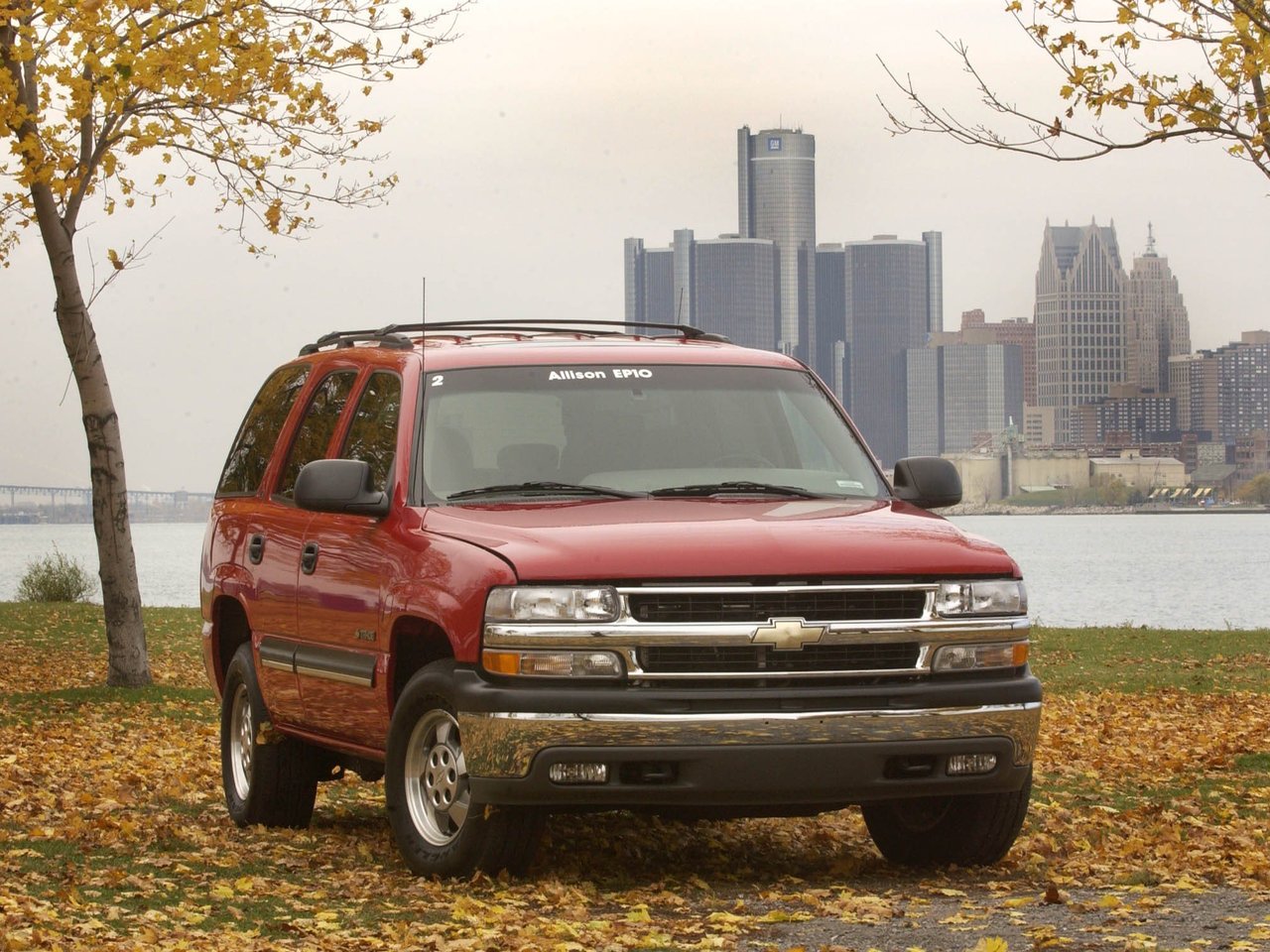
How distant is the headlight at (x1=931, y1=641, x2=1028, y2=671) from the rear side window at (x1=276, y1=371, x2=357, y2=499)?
3.02 m

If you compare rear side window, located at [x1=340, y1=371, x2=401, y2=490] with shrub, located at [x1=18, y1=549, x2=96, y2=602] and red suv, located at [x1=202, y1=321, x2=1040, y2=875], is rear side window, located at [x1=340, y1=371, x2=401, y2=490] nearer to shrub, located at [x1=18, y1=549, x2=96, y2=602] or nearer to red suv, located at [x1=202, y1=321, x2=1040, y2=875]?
red suv, located at [x1=202, y1=321, x2=1040, y2=875]

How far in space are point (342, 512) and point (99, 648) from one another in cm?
1643

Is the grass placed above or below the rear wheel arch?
below

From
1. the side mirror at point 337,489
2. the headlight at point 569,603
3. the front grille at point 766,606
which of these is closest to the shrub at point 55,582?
the side mirror at point 337,489

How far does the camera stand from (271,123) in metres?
19.6

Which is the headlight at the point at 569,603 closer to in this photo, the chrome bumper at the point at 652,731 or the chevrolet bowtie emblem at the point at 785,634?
the chrome bumper at the point at 652,731

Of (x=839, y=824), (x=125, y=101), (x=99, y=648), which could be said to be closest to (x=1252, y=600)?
(x=99, y=648)

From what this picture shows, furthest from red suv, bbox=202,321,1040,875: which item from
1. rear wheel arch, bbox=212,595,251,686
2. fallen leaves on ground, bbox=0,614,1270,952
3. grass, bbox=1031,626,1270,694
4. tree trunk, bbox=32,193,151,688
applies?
grass, bbox=1031,626,1270,694

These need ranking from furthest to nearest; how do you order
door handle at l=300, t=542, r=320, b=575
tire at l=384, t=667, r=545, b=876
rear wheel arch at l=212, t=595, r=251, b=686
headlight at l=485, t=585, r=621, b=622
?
rear wheel arch at l=212, t=595, r=251, b=686
door handle at l=300, t=542, r=320, b=575
tire at l=384, t=667, r=545, b=876
headlight at l=485, t=585, r=621, b=622

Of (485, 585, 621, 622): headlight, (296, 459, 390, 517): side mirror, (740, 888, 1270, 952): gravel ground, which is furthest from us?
(296, 459, 390, 517): side mirror

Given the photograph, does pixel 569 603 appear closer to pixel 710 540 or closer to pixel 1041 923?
pixel 710 540

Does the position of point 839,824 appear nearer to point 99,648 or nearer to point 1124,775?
point 1124,775

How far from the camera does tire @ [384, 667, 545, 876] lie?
7090mm

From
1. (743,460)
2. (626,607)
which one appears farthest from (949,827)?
(626,607)
